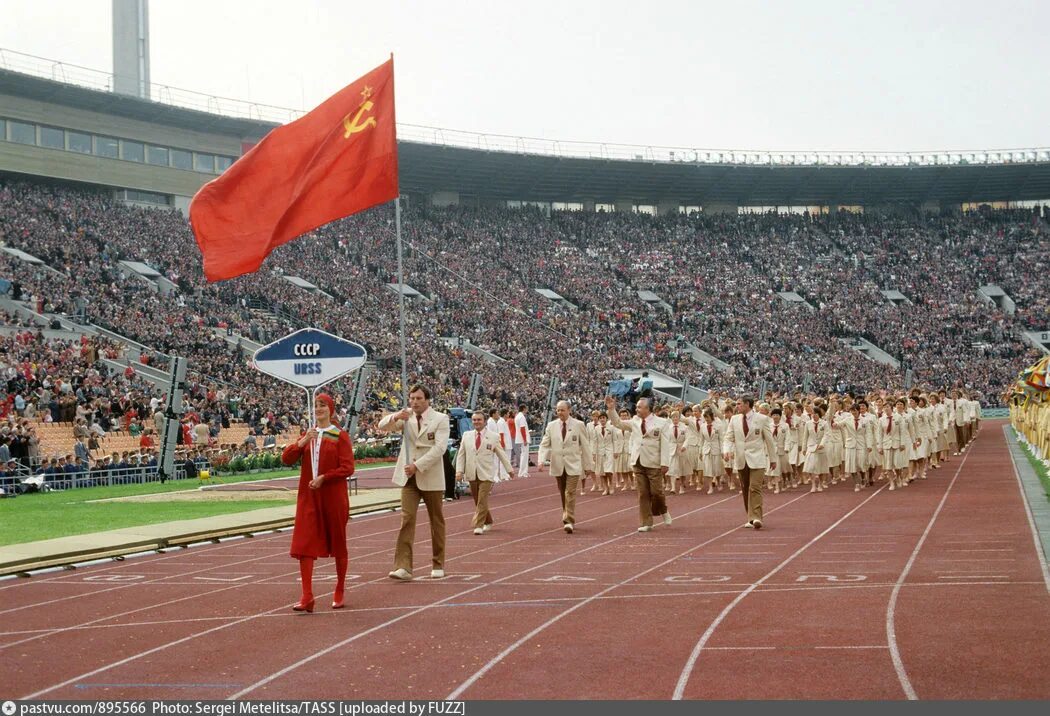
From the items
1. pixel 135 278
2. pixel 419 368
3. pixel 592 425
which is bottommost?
pixel 592 425

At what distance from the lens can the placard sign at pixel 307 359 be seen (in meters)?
12.9

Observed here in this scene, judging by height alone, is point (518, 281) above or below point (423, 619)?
above

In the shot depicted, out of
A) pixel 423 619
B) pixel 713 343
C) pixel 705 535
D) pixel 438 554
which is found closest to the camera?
pixel 423 619

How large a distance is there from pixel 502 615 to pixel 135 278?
37850 mm

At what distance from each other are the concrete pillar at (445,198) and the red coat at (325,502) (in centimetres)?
6065

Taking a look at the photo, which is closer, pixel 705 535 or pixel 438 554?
pixel 438 554

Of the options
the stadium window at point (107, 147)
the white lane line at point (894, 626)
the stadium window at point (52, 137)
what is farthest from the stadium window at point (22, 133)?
the white lane line at point (894, 626)

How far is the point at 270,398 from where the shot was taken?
125ft

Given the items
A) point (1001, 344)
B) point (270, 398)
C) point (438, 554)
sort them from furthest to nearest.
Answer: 1. point (1001, 344)
2. point (270, 398)
3. point (438, 554)

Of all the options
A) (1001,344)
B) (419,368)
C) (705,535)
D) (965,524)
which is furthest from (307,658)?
(1001,344)

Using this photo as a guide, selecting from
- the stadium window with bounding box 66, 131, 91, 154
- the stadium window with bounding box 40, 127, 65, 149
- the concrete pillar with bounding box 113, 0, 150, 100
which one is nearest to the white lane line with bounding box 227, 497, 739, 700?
the stadium window with bounding box 40, 127, 65, 149

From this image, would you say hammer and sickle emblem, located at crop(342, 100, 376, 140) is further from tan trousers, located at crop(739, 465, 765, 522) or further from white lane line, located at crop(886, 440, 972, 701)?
white lane line, located at crop(886, 440, 972, 701)

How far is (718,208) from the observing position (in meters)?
80.6

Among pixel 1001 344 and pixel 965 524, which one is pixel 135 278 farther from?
pixel 1001 344
